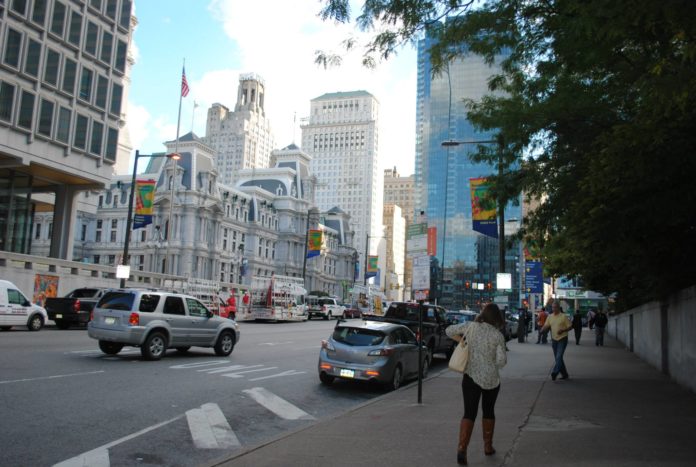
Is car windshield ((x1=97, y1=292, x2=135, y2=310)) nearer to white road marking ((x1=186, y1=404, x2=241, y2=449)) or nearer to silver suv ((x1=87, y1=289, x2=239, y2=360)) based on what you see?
silver suv ((x1=87, y1=289, x2=239, y2=360))

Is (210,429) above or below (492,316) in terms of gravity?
below

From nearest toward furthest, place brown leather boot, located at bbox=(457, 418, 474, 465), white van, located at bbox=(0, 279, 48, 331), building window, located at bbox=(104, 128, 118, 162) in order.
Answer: brown leather boot, located at bbox=(457, 418, 474, 465)
white van, located at bbox=(0, 279, 48, 331)
building window, located at bbox=(104, 128, 118, 162)

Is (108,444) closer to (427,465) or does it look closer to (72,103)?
(427,465)

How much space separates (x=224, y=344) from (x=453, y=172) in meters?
45.8

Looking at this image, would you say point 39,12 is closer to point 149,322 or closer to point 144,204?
point 144,204

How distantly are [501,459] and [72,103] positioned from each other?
39.0 m

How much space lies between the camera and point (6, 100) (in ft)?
112

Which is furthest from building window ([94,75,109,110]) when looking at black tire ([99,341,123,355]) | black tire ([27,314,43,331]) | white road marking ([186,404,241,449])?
white road marking ([186,404,241,449])

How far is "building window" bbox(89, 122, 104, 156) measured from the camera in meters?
40.8

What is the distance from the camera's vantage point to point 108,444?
7469mm

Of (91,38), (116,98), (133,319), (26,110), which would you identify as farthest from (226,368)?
(116,98)

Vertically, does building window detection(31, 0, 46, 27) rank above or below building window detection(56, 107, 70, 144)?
above

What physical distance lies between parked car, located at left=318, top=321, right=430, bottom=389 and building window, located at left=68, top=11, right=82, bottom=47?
3293 centimetres

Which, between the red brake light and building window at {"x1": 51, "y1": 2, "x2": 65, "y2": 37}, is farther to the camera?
building window at {"x1": 51, "y1": 2, "x2": 65, "y2": 37}
